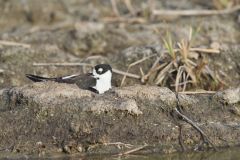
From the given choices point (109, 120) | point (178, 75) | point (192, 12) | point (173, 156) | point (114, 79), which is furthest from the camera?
point (192, 12)

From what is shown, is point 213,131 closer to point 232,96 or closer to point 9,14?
point 232,96

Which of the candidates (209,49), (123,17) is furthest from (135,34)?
(209,49)

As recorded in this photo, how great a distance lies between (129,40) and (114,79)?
170 centimetres

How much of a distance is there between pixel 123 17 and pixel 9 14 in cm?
214

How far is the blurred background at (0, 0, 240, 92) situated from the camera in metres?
9.41

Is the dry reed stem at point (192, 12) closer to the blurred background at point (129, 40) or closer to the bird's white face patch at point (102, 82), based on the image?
the blurred background at point (129, 40)

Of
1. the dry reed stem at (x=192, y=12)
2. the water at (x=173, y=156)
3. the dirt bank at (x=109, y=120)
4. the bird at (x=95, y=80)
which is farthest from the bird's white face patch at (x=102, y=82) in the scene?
the dry reed stem at (x=192, y=12)

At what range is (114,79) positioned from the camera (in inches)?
377

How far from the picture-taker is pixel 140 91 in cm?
813

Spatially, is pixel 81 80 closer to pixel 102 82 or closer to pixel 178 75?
pixel 102 82

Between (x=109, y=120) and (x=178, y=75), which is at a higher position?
(x=178, y=75)

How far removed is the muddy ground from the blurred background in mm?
16

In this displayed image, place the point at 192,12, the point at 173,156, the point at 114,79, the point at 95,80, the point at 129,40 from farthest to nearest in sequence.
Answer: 1. the point at 192,12
2. the point at 129,40
3. the point at 114,79
4. the point at 95,80
5. the point at 173,156

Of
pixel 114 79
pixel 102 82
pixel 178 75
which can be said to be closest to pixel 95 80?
pixel 102 82
